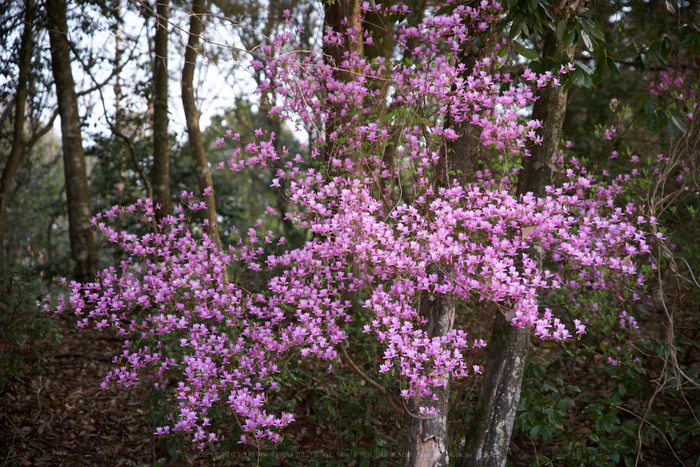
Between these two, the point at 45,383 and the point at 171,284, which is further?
the point at 45,383

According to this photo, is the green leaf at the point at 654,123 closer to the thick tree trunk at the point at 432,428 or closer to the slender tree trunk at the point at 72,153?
the thick tree trunk at the point at 432,428

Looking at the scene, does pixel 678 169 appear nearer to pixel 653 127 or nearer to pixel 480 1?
pixel 653 127

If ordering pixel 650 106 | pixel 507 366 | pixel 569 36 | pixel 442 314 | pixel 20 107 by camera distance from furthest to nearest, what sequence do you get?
pixel 20 107, pixel 507 366, pixel 442 314, pixel 650 106, pixel 569 36

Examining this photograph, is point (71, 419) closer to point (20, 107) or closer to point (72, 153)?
point (72, 153)

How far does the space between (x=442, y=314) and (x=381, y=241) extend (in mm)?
969

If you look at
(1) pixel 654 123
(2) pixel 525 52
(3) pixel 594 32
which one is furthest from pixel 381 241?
(1) pixel 654 123

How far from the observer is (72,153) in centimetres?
695

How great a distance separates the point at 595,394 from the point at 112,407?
16.5ft

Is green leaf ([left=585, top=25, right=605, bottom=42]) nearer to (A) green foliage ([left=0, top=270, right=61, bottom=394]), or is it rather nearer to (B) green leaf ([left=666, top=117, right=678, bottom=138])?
(B) green leaf ([left=666, top=117, right=678, bottom=138])

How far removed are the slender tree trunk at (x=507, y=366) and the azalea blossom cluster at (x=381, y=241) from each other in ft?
0.65

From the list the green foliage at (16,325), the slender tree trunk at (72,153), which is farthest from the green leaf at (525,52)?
the slender tree trunk at (72,153)

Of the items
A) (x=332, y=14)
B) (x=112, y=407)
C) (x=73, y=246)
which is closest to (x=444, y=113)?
(x=332, y=14)

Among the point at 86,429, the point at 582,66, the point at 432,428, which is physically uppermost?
the point at 582,66

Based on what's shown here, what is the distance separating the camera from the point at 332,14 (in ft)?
14.0
